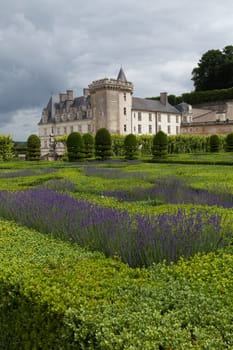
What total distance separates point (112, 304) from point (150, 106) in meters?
57.3

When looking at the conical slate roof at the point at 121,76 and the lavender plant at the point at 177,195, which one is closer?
the lavender plant at the point at 177,195

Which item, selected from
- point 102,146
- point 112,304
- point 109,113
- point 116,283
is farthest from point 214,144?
point 112,304

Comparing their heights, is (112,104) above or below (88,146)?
above

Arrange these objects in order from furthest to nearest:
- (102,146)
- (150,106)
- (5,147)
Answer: (150,106), (5,147), (102,146)

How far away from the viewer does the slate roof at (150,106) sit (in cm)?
5612

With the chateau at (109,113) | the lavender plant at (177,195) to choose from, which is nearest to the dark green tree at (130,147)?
the chateau at (109,113)

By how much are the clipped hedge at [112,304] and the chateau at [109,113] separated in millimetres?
41041

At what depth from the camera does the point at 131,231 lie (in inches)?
137

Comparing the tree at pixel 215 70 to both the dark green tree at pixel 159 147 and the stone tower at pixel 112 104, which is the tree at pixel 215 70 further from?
the dark green tree at pixel 159 147

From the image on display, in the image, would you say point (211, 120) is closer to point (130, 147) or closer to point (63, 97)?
point (63, 97)

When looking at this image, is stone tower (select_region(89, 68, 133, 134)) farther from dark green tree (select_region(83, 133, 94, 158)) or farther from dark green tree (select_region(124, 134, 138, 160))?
dark green tree (select_region(124, 134, 138, 160))

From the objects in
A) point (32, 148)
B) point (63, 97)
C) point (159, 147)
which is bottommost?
point (159, 147)

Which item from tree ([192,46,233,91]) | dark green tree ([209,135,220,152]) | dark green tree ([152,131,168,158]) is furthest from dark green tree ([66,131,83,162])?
tree ([192,46,233,91])

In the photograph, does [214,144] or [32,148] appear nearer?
[32,148]
